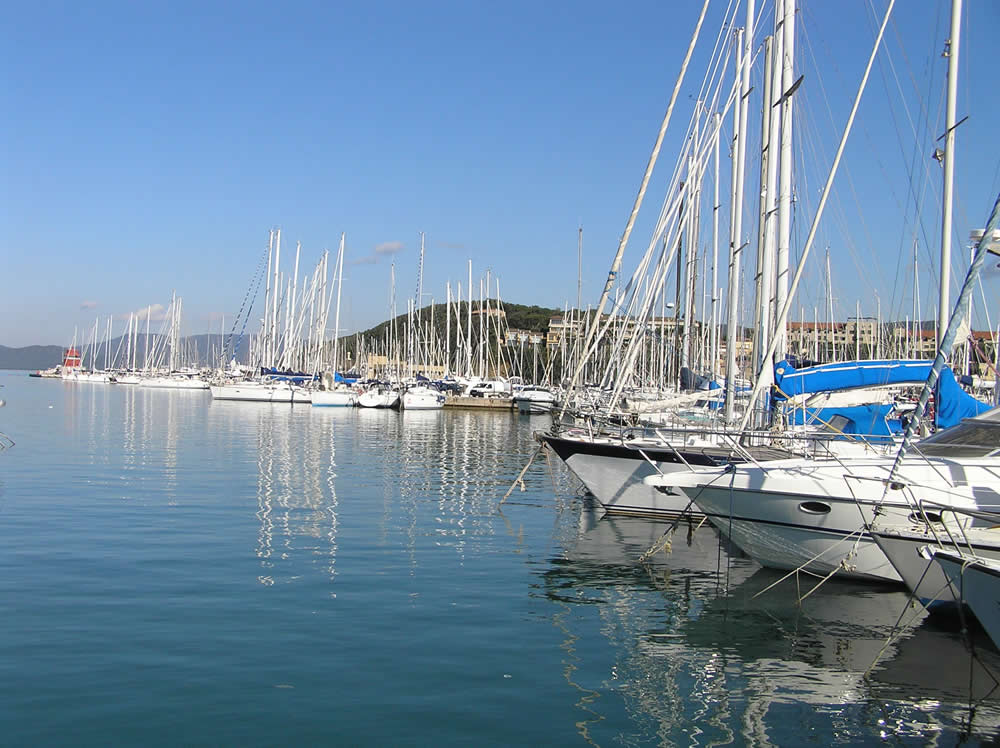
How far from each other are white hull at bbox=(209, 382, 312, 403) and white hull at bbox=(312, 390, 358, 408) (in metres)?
3.18

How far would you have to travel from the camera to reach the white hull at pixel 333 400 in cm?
8162

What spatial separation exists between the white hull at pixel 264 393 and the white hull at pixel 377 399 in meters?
6.73

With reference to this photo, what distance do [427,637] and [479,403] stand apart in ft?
245

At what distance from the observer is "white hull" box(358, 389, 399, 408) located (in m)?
80.4

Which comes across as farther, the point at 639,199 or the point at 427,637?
the point at 639,199

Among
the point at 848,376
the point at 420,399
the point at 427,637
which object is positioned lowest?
the point at 427,637

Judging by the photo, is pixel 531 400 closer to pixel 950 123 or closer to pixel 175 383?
pixel 175 383

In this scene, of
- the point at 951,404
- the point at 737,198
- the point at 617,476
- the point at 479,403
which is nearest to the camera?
the point at 951,404

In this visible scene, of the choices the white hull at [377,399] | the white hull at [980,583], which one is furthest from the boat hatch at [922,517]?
the white hull at [377,399]

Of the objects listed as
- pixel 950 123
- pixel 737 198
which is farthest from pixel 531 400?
pixel 950 123

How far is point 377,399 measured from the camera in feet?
266

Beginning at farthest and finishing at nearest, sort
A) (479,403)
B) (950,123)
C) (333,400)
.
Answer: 1. (479,403)
2. (333,400)
3. (950,123)

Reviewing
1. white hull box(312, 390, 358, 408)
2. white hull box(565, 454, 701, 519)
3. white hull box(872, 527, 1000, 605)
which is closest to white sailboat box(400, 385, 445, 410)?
white hull box(312, 390, 358, 408)

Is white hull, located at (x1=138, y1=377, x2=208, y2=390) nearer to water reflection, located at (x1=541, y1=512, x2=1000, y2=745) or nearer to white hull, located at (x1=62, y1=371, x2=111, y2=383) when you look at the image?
white hull, located at (x1=62, y1=371, x2=111, y2=383)
